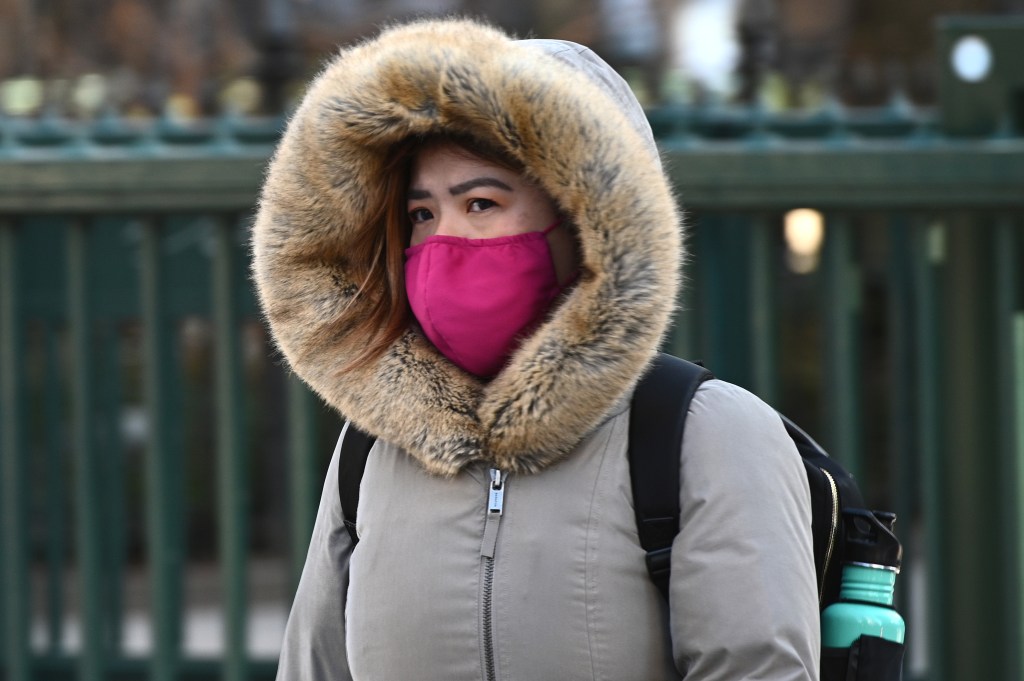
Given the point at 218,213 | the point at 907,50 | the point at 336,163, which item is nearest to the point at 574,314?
the point at 336,163

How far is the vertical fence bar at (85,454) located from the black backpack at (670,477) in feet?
6.98

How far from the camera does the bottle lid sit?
6.39 ft

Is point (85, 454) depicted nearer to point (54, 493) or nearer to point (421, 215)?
point (54, 493)

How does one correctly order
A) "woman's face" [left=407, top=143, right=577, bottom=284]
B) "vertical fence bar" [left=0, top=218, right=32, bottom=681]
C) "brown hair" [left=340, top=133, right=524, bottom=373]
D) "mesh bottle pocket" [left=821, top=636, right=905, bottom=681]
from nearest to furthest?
1. "mesh bottle pocket" [left=821, top=636, right=905, bottom=681]
2. "woman's face" [left=407, top=143, right=577, bottom=284]
3. "brown hair" [left=340, top=133, right=524, bottom=373]
4. "vertical fence bar" [left=0, top=218, right=32, bottom=681]

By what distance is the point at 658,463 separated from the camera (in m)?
1.83

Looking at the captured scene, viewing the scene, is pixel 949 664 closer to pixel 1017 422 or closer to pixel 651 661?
pixel 1017 422

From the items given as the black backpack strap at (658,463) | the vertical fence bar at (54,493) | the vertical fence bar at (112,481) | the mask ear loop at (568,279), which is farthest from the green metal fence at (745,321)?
the black backpack strap at (658,463)

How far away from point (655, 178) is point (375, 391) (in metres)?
0.55

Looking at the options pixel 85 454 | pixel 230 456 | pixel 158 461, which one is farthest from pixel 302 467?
pixel 85 454

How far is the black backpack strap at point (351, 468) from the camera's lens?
2.15 meters

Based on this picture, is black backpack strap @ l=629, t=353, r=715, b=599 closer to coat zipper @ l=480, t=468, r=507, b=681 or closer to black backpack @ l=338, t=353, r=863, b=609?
black backpack @ l=338, t=353, r=863, b=609

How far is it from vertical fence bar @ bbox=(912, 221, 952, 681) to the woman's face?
1799 mm

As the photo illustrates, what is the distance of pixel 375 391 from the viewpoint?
6.85ft

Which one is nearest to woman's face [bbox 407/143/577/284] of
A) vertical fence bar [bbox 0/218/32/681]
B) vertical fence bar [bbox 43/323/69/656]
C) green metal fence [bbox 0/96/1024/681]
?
green metal fence [bbox 0/96/1024/681]
